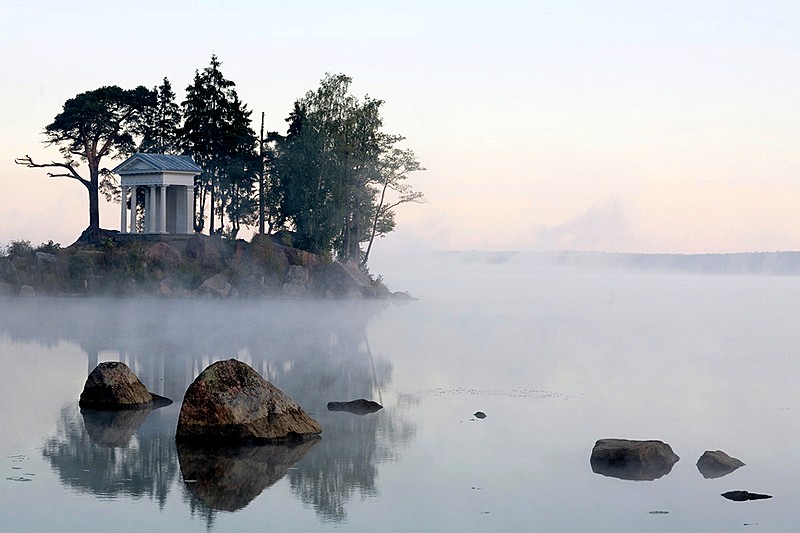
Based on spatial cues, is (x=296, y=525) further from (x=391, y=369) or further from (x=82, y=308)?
(x=82, y=308)

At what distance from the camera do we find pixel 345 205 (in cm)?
9106

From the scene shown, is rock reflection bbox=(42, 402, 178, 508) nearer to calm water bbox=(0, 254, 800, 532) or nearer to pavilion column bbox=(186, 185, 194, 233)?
calm water bbox=(0, 254, 800, 532)

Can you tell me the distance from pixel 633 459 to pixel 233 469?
7962 mm

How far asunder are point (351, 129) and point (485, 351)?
4549 centimetres

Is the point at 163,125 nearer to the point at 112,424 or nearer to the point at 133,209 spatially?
the point at 133,209

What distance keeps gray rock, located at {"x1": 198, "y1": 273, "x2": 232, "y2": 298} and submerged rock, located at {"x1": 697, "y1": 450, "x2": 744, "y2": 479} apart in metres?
64.3

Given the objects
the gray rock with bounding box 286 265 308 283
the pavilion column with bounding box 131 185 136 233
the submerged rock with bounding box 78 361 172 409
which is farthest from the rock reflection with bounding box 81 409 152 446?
the gray rock with bounding box 286 265 308 283

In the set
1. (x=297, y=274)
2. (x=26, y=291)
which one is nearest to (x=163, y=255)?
(x=26, y=291)

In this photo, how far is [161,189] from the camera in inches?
3305

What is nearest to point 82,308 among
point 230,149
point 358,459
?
point 230,149

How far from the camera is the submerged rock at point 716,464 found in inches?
850

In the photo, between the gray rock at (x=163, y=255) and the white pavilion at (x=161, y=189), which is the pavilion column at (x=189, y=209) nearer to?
the white pavilion at (x=161, y=189)

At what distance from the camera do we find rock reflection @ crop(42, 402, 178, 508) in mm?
19172

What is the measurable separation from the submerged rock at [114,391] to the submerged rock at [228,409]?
190 inches
